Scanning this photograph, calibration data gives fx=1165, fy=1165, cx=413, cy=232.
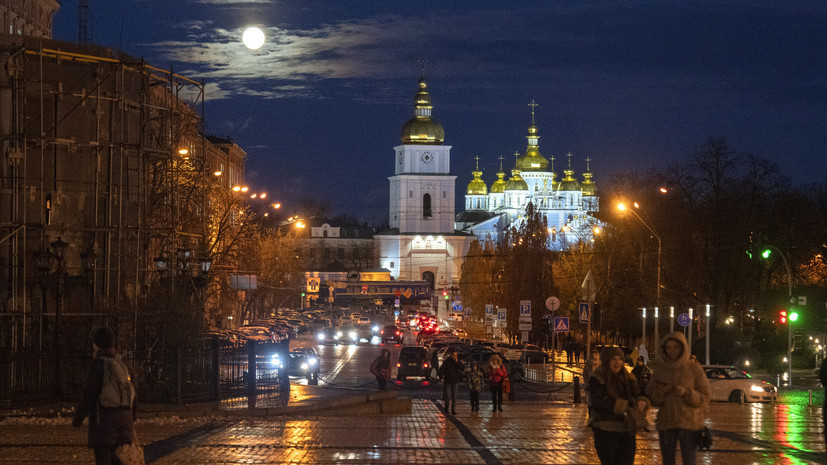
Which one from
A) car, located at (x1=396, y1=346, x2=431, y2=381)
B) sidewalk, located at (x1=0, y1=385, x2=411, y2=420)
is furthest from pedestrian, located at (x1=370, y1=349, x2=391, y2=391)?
car, located at (x1=396, y1=346, x2=431, y2=381)

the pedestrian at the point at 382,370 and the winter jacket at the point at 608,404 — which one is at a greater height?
the winter jacket at the point at 608,404

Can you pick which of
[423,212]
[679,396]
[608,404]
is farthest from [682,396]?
[423,212]

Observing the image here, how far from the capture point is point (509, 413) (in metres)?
26.0

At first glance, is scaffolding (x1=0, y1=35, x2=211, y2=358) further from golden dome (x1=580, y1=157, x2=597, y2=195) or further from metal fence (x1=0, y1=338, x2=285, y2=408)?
golden dome (x1=580, y1=157, x2=597, y2=195)

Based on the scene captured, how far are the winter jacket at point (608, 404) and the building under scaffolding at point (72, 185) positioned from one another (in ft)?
57.9

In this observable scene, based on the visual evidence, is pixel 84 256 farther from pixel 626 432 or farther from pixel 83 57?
pixel 626 432

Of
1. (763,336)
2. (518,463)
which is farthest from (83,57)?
(763,336)

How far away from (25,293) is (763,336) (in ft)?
144

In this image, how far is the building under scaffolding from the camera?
28.4 meters

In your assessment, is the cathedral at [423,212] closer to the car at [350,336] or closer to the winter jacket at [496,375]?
the car at [350,336]

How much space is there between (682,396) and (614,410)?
0.84 meters

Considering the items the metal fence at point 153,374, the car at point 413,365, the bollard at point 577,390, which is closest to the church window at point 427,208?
the car at point 413,365

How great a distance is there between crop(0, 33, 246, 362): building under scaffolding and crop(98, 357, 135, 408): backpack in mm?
15509

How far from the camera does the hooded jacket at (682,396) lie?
38.1 feet
